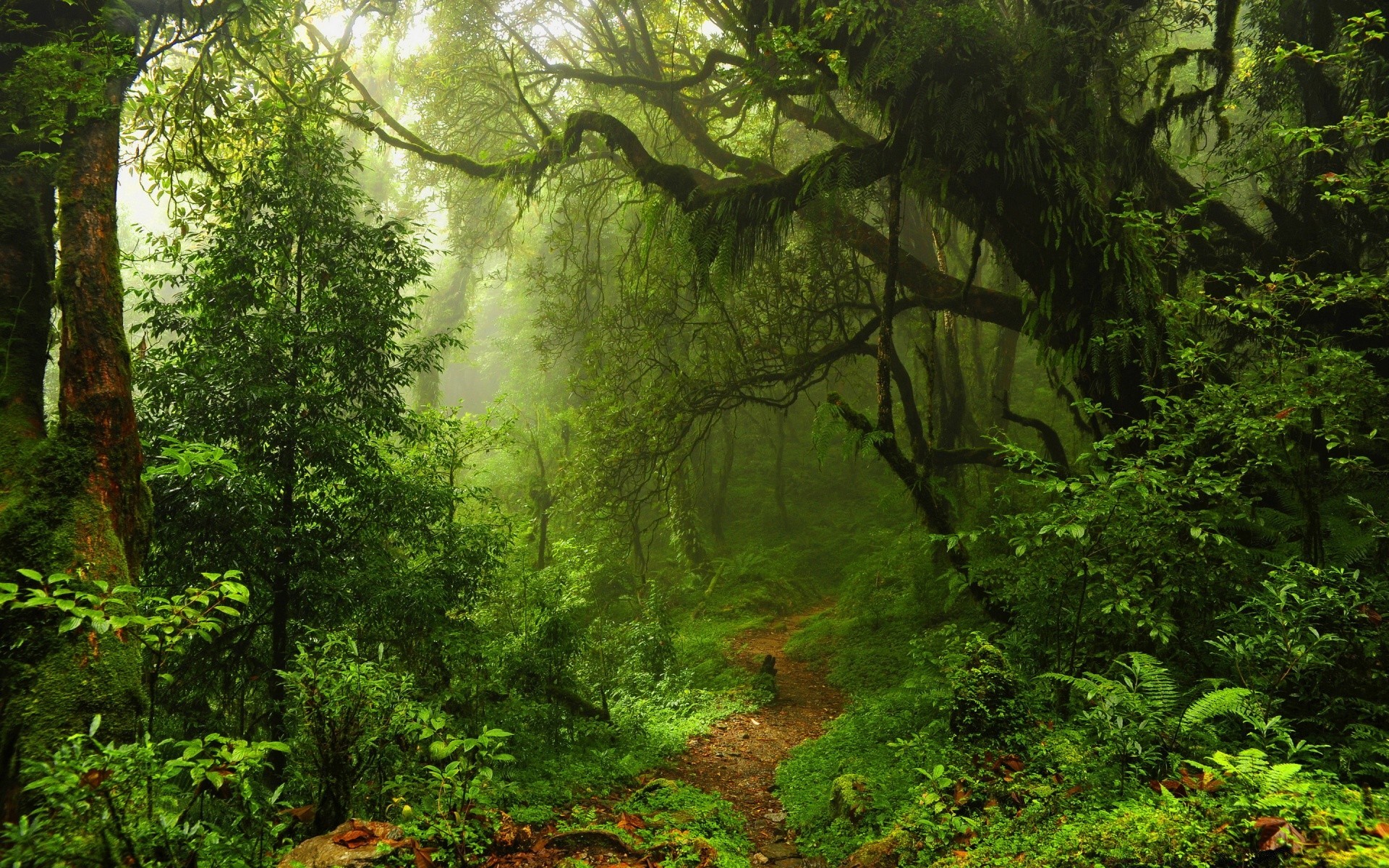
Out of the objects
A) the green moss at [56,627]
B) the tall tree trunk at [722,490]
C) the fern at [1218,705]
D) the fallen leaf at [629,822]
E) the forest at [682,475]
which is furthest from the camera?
the tall tree trunk at [722,490]

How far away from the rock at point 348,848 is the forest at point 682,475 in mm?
32

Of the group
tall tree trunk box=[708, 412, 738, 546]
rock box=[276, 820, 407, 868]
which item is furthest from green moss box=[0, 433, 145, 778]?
tall tree trunk box=[708, 412, 738, 546]

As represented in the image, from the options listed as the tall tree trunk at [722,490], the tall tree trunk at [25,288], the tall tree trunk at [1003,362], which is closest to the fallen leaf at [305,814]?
the tall tree trunk at [25,288]

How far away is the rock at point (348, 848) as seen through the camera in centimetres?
316

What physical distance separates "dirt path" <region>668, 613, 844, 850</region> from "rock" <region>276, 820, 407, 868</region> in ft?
8.78

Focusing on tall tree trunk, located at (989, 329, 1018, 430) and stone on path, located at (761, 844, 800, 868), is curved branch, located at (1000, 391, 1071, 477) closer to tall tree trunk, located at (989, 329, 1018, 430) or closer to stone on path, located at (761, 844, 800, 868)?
stone on path, located at (761, 844, 800, 868)

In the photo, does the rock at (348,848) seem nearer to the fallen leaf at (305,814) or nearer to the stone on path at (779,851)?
the fallen leaf at (305,814)

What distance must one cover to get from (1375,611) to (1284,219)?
588 centimetres

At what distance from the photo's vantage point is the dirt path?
5.71 metres

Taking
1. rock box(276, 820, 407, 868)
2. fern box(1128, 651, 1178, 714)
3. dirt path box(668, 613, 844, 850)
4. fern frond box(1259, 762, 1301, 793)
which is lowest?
dirt path box(668, 613, 844, 850)

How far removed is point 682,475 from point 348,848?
9.67 m

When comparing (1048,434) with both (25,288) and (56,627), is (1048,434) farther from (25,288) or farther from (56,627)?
(25,288)

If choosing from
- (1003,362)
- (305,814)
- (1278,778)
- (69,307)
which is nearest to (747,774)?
(305,814)

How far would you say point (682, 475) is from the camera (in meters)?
12.8
